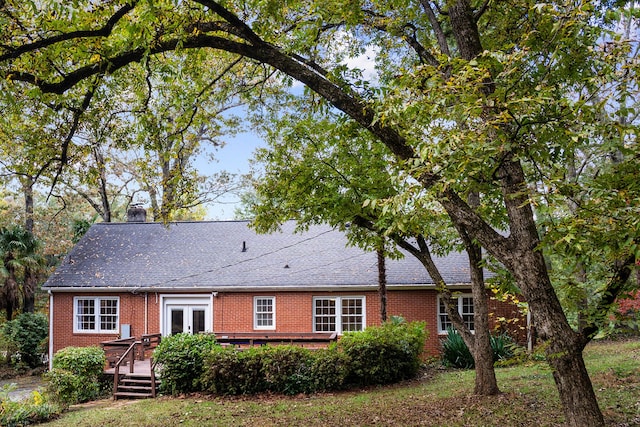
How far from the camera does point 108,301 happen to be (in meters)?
22.8

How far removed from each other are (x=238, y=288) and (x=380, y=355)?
8611 millimetres

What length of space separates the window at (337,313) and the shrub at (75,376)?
8070mm

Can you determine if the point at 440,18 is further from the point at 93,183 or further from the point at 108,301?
the point at 108,301

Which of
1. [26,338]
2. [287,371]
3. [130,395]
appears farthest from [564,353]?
[26,338]

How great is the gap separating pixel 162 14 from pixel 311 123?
521cm

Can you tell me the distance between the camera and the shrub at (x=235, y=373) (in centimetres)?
1394

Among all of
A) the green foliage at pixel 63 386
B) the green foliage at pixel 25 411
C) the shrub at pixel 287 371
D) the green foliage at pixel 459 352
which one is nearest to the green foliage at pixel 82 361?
the green foliage at pixel 63 386

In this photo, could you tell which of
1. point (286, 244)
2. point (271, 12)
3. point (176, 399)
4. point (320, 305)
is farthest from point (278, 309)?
point (271, 12)

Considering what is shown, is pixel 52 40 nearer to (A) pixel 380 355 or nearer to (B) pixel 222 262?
(A) pixel 380 355

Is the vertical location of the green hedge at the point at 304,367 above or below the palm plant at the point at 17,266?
below

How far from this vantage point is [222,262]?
22.8 metres

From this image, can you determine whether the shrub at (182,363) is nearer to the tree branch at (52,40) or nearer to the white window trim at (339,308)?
the white window trim at (339,308)

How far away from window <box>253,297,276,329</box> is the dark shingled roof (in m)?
0.76

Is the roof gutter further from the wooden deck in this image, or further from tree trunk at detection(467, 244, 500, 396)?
tree trunk at detection(467, 244, 500, 396)
